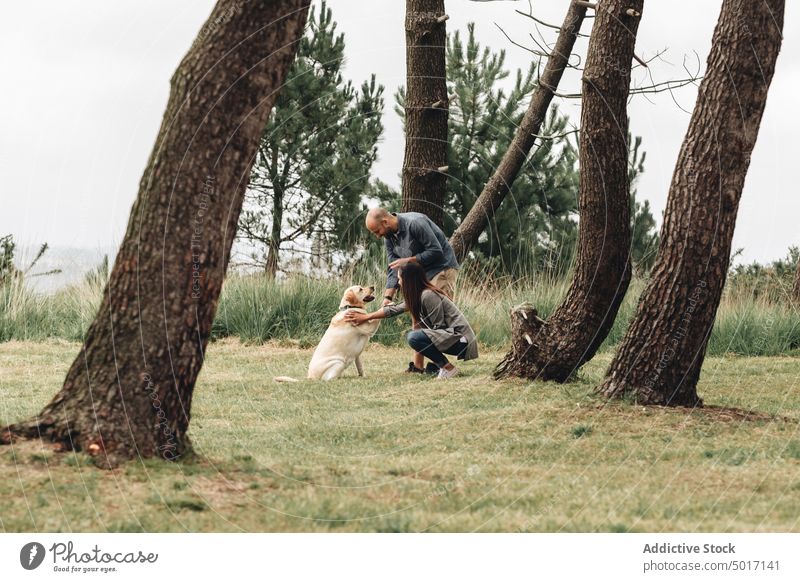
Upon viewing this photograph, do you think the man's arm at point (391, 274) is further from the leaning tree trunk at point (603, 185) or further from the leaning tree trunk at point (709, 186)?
the leaning tree trunk at point (709, 186)

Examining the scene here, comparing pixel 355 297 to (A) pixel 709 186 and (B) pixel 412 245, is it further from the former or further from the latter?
(A) pixel 709 186

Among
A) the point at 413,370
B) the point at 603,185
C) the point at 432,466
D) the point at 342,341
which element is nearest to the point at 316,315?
the point at 413,370

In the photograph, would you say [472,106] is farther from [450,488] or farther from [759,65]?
[450,488]

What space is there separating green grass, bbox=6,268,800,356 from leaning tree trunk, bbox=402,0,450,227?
1.84m

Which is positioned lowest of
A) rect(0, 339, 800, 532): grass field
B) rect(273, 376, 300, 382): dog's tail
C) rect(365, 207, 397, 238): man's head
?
rect(0, 339, 800, 532): grass field

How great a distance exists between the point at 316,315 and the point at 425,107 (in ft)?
11.2

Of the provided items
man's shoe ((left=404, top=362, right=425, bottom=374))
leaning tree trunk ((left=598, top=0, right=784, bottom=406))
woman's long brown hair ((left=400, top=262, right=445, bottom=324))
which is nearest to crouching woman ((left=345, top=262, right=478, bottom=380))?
woman's long brown hair ((left=400, top=262, right=445, bottom=324))

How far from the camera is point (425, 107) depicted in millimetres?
13148

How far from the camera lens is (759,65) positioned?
7523 millimetres

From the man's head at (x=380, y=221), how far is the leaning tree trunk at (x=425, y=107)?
298 centimetres

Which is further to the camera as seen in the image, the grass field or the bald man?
the bald man

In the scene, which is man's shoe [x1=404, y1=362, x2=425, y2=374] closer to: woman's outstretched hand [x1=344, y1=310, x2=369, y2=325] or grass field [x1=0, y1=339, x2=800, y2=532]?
grass field [x1=0, y1=339, x2=800, y2=532]

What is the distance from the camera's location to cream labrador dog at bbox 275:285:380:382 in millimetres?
9945

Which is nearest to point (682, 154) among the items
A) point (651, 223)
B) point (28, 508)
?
point (28, 508)
